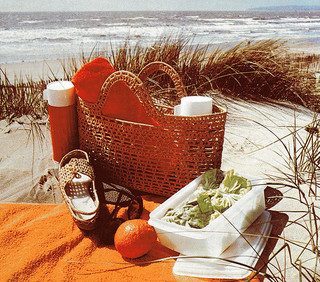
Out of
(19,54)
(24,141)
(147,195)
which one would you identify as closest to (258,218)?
(147,195)

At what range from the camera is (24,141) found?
2705 mm

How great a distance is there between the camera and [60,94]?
183 centimetres

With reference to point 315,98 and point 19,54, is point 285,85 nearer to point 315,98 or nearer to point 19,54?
point 315,98

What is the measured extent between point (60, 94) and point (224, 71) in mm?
2153

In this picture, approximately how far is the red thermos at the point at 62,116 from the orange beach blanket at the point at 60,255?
389mm

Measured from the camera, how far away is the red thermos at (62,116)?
184cm

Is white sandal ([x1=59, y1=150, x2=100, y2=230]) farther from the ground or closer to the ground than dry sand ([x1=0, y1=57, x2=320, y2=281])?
farther from the ground

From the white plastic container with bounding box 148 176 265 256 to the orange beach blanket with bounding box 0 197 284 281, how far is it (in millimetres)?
82

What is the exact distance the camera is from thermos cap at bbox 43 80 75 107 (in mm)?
1823

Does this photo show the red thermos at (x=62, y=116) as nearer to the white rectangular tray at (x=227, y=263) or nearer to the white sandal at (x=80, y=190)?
the white sandal at (x=80, y=190)

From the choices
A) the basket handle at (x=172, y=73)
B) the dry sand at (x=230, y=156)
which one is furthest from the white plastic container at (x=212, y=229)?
the basket handle at (x=172, y=73)

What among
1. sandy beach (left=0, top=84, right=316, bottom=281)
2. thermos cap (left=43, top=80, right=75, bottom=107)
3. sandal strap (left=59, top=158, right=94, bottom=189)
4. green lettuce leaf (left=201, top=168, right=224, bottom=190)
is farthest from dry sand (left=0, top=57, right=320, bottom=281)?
thermos cap (left=43, top=80, right=75, bottom=107)

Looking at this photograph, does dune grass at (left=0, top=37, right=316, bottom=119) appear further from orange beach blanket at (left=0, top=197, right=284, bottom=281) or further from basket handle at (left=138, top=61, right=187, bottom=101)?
orange beach blanket at (left=0, top=197, right=284, bottom=281)

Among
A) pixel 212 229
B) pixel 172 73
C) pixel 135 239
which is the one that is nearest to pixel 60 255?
pixel 135 239
